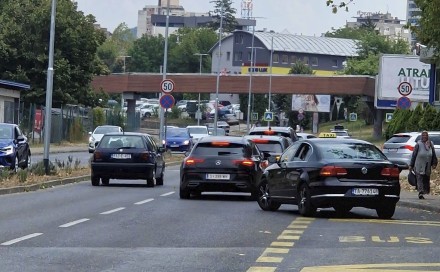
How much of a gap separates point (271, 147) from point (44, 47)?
4525 centimetres

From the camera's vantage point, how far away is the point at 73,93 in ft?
258

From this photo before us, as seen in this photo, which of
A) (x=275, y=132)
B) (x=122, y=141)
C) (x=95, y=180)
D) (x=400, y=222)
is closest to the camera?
(x=400, y=222)

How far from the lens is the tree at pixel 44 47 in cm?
7612

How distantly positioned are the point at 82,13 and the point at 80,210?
57304mm

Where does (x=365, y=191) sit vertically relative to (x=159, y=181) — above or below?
above

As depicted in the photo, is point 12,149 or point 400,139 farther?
point 400,139

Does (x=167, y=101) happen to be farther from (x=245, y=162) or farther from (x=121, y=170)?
(x=245, y=162)

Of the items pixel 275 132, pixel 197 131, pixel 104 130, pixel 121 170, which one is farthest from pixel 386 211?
pixel 197 131

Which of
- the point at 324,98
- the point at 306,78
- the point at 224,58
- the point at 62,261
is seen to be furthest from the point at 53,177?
the point at 224,58

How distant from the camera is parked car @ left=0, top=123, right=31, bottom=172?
34906 millimetres

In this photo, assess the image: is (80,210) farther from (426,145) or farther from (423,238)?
(426,145)

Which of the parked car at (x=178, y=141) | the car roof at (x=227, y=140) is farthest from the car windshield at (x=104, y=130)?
the car roof at (x=227, y=140)

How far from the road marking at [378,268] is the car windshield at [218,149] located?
14520 millimetres

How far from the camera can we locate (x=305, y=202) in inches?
885
